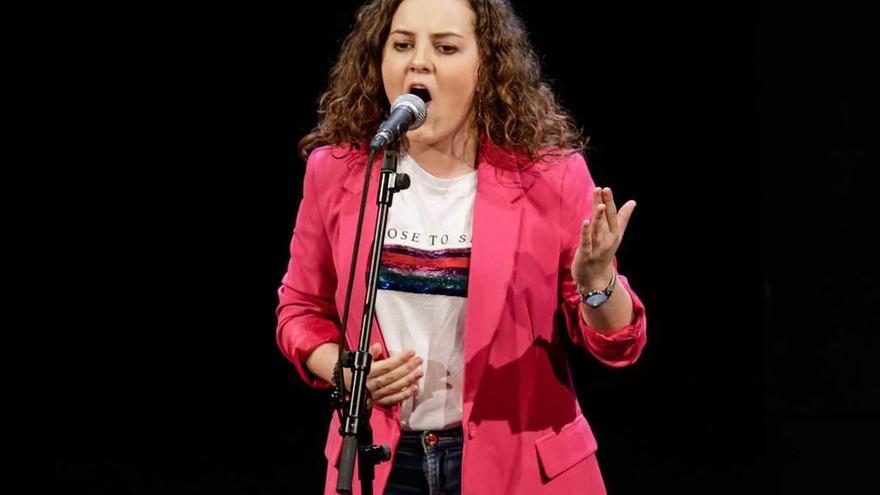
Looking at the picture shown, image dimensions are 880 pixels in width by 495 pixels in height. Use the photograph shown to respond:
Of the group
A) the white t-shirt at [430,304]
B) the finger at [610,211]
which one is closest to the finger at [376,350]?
the white t-shirt at [430,304]

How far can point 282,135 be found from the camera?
380 cm

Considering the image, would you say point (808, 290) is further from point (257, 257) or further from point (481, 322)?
point (481, 322)

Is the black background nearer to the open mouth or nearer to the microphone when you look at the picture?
the open mouth

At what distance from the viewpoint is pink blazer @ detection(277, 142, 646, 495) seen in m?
1.63

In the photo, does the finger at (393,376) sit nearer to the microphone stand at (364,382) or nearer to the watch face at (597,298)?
the microphone stand at (364,382)

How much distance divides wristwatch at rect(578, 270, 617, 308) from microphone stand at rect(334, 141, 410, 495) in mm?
311

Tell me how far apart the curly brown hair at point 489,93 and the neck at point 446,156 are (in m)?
0.04

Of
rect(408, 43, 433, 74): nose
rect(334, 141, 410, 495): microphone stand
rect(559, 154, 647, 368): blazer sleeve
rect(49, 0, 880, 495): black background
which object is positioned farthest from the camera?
rect(49, 0, 880, 495): black background

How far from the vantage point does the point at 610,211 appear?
4.97ft

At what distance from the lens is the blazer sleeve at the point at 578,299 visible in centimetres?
161

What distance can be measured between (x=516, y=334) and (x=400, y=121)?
39 centimetres

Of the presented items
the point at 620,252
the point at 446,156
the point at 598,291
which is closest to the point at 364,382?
the point at 598,291

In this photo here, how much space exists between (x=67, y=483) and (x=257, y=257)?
1.03 meters

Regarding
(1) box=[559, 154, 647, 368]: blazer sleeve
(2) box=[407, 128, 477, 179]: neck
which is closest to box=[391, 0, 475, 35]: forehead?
(2) box=[407, 128, 477, 179]: neck
